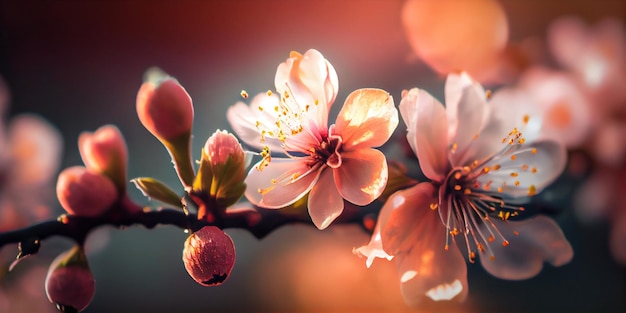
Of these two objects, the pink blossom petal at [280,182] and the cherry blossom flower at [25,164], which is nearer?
the pink blossom petal at [280,182]

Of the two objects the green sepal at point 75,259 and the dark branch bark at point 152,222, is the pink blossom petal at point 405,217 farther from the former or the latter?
the green sepal at point 75,259

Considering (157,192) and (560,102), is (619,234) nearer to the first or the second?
(560,102)

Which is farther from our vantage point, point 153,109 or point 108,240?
point 108,240

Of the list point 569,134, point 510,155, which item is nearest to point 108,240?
point 510,155

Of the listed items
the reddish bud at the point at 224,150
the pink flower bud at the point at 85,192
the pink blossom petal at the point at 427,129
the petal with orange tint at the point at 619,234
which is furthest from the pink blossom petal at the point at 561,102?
the pink flower bud at the point at 85,192

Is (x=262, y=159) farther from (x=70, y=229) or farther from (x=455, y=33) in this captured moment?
(x=455, y=33)

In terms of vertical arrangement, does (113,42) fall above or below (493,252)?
above
